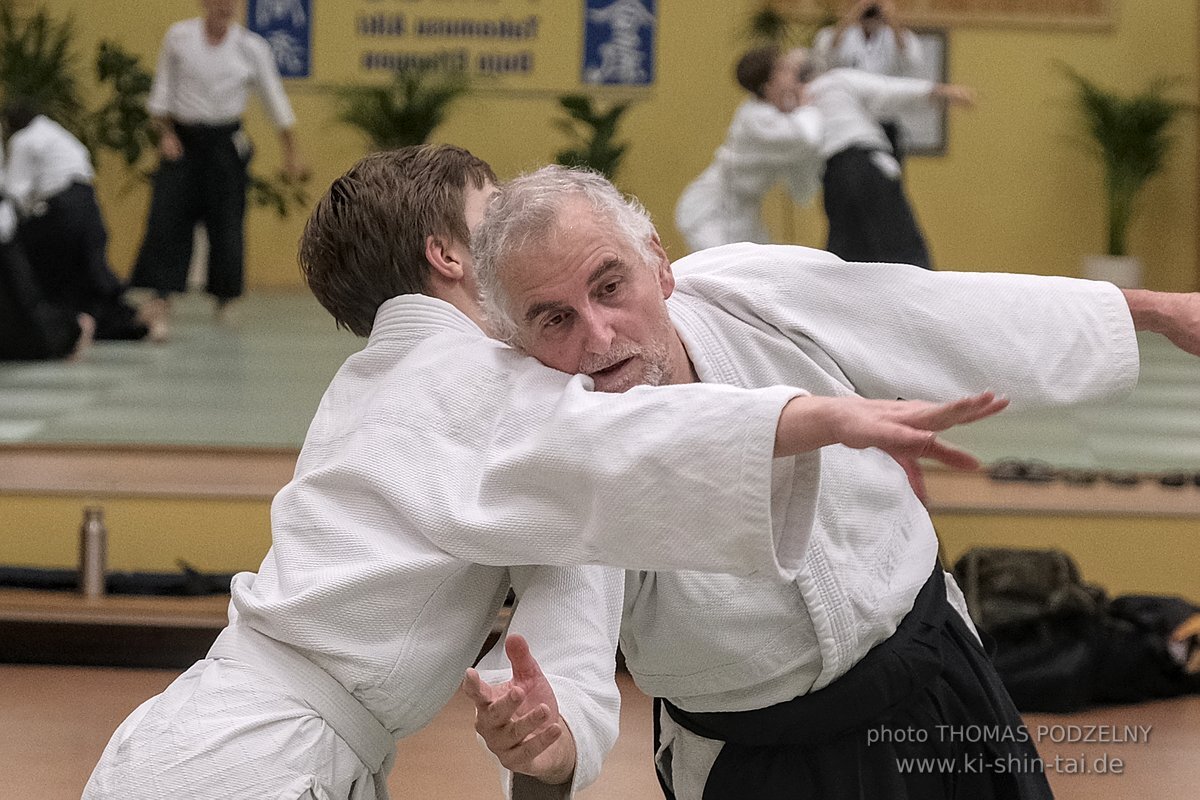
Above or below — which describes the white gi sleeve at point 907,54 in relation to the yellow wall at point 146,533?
above

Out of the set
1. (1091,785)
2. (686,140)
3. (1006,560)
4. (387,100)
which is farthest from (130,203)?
(1091,785)

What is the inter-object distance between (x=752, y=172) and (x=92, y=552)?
9.19 feet

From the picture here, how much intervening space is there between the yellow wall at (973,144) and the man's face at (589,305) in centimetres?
352

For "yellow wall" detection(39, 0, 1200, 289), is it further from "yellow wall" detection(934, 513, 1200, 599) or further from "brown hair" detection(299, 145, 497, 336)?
"brown hair" detection(299, 145, 497, 336)

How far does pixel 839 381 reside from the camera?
1825mm

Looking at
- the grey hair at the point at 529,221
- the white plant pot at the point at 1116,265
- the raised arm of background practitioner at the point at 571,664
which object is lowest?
the raised arm of background practitioner at the point at 571,664

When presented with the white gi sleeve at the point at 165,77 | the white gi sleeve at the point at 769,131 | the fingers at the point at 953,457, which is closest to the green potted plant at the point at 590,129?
the white gi sleeve at the point at 769,131

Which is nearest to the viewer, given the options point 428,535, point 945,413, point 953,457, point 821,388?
point 945,413

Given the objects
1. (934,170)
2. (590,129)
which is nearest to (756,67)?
(590,129)

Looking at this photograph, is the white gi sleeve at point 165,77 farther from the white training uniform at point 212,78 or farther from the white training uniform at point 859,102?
the white training uniform at point 859,102

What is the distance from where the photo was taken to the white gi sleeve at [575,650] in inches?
64.3

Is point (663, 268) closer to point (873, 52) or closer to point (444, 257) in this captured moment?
point (444, 257)

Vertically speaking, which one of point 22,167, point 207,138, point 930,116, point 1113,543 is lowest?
point 1113,543

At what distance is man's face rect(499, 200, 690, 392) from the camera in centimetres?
168
